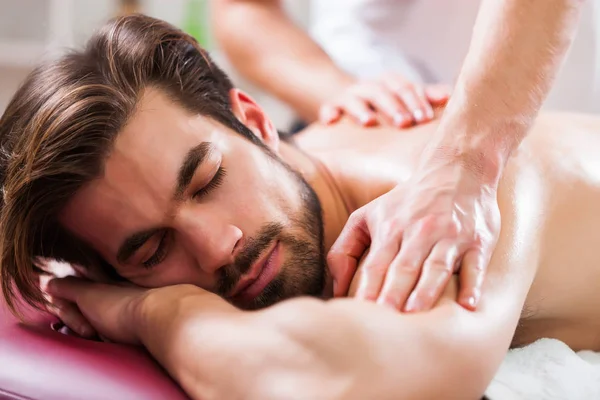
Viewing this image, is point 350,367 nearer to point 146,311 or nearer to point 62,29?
point 146,311

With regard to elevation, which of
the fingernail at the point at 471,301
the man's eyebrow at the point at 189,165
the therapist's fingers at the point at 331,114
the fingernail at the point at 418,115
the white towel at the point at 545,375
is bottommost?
the white towel at the point at 545,375

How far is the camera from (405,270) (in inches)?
33.8

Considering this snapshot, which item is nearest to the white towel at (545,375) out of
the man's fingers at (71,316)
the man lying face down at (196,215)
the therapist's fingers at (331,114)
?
the man lying face down at (196,215)

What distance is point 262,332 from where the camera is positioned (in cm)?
81

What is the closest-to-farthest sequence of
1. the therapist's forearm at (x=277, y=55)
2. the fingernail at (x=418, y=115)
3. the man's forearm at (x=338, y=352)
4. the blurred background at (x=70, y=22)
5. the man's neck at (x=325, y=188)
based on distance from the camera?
1. the man's forearm at (x=338, y=352)
2. the man's neck at (x=325, y=188)
3. the fingernail at (x=418, y=115)
4. the therapist's forearm at (x=277, y=55)
5. the blurred background at (x=70, y=22)

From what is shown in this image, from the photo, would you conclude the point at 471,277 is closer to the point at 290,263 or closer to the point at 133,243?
the point at 290,263

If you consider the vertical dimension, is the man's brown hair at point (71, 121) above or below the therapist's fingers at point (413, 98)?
above

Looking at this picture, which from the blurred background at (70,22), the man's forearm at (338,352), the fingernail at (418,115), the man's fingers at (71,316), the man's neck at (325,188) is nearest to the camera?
the man's forearm at (338,352)

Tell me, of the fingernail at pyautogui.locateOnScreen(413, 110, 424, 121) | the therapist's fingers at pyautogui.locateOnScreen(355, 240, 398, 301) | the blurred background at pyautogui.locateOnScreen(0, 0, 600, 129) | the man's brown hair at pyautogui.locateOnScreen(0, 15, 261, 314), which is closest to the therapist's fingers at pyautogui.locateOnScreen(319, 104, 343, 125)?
the fingernail at pyautogui.locateOnScreen(413, 110, 424, 121)

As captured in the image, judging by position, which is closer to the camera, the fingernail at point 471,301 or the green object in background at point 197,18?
the fingernail at point 471,301

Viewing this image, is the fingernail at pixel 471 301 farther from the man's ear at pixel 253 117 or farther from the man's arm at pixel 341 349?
the man's ear at pixel 253 117

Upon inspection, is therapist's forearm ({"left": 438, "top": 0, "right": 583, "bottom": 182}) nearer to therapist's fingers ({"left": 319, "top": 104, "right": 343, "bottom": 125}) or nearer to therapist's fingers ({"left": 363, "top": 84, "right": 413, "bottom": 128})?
therapist's fingers ({"left": 363, "top": 84, "right": 413, "bottom": 128})

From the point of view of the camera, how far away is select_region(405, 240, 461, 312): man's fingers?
0.83m

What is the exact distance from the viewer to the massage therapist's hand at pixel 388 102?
4.53 feet
